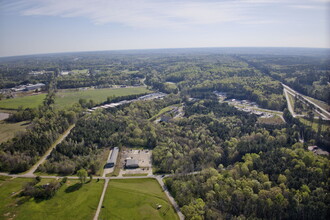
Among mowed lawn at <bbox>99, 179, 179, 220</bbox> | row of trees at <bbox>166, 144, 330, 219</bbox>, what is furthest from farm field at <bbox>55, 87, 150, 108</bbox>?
row of trees at <bbox>166, 144, 330, 219</bbox>

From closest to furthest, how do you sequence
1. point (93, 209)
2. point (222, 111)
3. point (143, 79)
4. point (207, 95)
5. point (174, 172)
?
point (93, 209), point (174, 172), point (222, 111), point (207, 95), point (143, 79)

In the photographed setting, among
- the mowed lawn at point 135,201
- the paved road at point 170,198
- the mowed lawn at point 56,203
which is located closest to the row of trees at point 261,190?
the paved road at point 170,198

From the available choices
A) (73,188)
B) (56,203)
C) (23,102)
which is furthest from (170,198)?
(23,102)

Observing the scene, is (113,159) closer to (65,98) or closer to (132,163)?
(132,163)

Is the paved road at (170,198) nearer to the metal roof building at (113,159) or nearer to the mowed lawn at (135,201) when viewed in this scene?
the mowed lawn at (135,201)

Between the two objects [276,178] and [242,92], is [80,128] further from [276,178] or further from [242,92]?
[242,92]

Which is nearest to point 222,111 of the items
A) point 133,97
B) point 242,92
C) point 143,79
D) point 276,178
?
point 242,92

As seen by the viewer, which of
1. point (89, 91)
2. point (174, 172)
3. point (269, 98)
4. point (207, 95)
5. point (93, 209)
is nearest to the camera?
point (93, 209)

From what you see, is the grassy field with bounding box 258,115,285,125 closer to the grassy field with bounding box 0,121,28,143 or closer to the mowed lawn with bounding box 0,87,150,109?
the mowed lawn with bounding box 0,87,150,109
